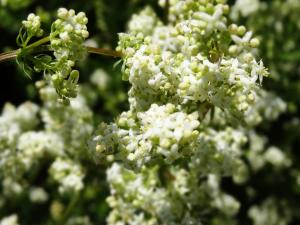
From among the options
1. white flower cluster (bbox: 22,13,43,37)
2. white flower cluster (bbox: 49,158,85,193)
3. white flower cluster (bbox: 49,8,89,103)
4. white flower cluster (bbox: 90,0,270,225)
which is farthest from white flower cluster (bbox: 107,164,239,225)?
white flower cluster (bbox: 22,13,43,37)

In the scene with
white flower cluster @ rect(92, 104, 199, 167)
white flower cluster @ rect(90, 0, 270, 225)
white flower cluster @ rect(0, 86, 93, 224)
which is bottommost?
white flower cluster @ rect(92, 104, 199, 167)

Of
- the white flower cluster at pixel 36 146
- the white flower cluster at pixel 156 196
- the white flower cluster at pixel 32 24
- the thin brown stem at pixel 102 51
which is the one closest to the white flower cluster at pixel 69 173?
the white flower cluster at pixel 36 146

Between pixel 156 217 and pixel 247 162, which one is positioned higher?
pixel 247 162

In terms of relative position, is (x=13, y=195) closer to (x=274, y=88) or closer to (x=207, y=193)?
(x=207, y=193)

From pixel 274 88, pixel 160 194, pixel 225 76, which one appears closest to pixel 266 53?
pixel 274 88

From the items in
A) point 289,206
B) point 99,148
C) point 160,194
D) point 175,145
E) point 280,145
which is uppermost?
point 280,145

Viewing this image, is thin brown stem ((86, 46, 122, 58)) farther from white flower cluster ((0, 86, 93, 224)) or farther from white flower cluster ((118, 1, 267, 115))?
white flower cluster ((0, 86, 93, 224))

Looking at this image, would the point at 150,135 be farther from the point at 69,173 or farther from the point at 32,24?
the point at 69,173
